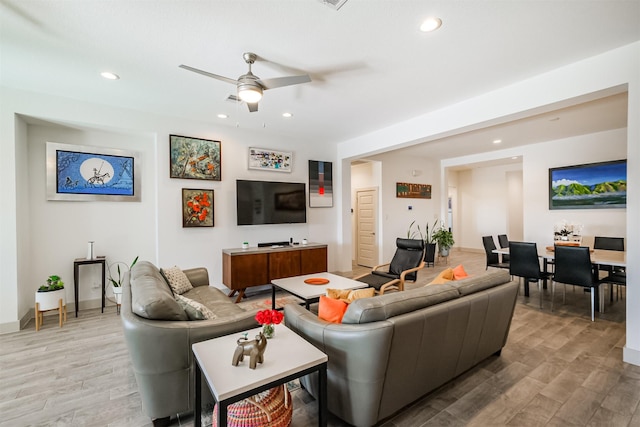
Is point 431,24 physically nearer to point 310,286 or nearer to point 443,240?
point 310,286

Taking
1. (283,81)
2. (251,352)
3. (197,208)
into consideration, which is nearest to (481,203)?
(197,208)

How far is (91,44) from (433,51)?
304 cm

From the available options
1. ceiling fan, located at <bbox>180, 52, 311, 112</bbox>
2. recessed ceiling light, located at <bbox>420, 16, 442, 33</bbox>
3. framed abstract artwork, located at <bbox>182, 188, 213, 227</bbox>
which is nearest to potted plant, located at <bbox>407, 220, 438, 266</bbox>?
framed abstract artwork, located at <bbox>182, 188, 213, 227</bbox>

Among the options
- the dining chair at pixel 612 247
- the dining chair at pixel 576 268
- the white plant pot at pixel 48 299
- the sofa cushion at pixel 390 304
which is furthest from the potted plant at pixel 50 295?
the dining chair at pixel 612 247

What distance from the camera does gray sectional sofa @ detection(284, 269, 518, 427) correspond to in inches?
64.9

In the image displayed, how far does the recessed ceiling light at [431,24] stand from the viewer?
7.11 feet

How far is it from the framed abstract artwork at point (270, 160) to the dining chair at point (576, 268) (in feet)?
14.5

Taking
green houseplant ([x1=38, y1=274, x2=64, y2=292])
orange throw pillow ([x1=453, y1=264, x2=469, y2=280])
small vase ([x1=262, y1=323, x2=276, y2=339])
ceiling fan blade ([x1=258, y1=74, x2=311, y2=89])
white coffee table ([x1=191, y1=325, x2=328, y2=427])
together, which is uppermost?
ceiling fan blade ([x1=258, y1=74, x2=311, y2=89])

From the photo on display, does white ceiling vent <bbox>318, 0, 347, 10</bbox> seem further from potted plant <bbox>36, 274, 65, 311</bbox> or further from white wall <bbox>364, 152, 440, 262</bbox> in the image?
white wall <bbox>364, 152, 440, 262</bbox>

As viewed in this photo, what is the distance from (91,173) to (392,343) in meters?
4.71

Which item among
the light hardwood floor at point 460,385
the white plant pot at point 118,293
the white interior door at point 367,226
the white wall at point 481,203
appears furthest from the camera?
the white wall at point 481,203

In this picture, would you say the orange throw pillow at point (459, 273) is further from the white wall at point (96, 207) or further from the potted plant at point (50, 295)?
the potted plant at point (50, 295)

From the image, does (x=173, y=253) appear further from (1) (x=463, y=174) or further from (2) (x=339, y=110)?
(1) (x=463, y=174)

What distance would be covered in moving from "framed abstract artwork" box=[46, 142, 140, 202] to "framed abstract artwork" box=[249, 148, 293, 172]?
5.93 ft
